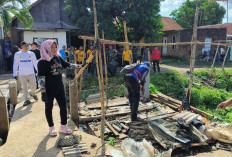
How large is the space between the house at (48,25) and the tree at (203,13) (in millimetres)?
24198

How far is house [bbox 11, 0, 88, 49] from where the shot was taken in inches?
564

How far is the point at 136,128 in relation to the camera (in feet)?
16.4

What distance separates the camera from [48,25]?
50.8 feet

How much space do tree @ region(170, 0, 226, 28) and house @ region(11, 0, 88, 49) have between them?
24198 millimetres

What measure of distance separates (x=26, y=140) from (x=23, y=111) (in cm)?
176

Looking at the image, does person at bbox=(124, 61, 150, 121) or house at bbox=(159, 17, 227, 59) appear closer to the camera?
person at bbox=(124, 61, 150, 121)

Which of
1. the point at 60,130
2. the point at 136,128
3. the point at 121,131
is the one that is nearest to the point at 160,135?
the point at 136,128

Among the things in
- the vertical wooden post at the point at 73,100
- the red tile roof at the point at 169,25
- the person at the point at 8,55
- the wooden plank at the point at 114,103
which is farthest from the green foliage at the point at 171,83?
the red tile roof at the point at 169,25

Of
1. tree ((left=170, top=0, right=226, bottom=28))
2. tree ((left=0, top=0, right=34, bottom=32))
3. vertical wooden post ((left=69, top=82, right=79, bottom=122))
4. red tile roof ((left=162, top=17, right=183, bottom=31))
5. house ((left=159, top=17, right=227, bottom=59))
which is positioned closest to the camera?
vertical wooden post ((left=69, top=82, right=79, bottom=122))

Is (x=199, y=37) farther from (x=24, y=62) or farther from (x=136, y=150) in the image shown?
(x=136, y=150)

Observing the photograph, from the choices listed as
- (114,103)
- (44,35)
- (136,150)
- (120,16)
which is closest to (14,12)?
(44,35)

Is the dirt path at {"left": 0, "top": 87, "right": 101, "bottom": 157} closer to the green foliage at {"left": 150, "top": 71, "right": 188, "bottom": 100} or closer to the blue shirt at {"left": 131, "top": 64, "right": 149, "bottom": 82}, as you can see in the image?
the blue shirt at {"left": 131, "top": 64, "right": 149, "bottom": 82}

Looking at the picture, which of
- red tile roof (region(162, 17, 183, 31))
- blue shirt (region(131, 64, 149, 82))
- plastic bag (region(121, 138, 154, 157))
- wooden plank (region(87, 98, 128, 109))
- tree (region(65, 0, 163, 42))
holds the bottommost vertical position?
wooden plank (region(87, 98, 128, 109))

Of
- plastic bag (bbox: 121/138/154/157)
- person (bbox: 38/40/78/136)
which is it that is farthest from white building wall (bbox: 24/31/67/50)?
plastic bag (bbox: 121/138/154/157)
